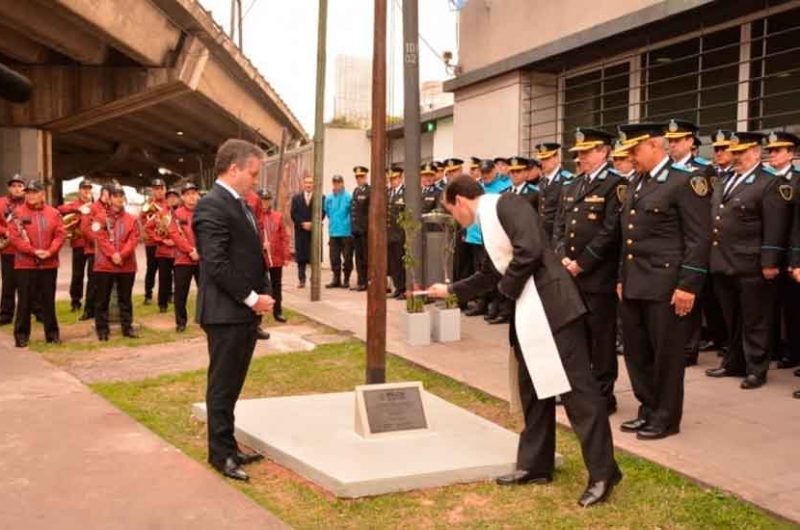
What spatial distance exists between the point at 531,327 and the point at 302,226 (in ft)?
35.6

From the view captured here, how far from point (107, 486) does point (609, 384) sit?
349cm

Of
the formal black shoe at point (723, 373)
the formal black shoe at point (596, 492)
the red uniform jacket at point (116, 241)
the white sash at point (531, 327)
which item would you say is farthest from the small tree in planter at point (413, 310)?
the formal black shoe at point (596, 492)

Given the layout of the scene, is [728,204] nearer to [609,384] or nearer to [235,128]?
[609,384]

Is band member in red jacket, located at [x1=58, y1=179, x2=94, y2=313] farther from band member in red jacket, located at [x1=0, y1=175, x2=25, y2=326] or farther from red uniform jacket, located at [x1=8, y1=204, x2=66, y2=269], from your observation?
red uniform jacket, located at [x1=8, y1=204, x2=66, y2=269]

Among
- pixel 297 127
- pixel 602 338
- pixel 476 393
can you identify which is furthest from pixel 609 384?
pixel 297 127

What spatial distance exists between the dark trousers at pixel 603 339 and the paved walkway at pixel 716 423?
0.29 metres

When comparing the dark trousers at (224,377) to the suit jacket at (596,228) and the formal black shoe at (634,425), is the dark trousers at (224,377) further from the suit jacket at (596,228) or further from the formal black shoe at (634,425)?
the formal black shoe at (634,425)

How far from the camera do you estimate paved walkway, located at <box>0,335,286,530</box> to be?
4.45 m

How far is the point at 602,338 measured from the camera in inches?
253

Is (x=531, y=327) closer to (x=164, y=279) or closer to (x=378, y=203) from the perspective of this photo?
(x=378, y=203)

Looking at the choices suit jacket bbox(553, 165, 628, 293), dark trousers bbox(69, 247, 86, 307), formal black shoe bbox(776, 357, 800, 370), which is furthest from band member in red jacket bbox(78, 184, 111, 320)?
formal black shoe bbox(776, 357, 800, 370)

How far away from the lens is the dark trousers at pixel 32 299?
990 cm

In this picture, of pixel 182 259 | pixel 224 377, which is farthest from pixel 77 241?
pixel 224 377

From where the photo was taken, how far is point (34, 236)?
989 centimetres
